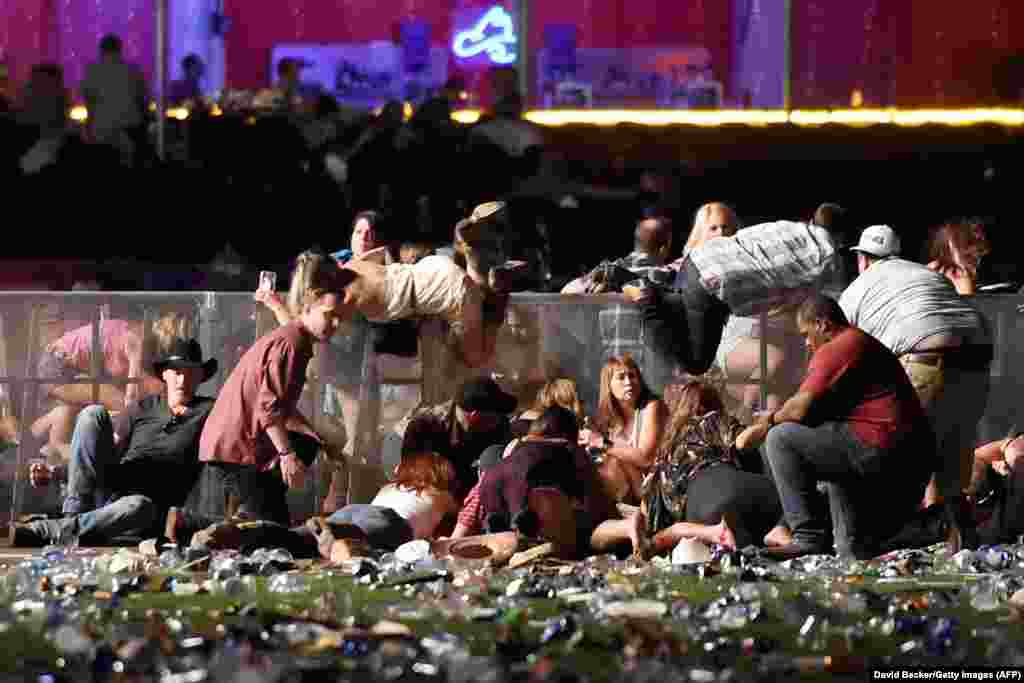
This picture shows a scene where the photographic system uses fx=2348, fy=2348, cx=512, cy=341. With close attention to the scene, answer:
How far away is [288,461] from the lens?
11211mm

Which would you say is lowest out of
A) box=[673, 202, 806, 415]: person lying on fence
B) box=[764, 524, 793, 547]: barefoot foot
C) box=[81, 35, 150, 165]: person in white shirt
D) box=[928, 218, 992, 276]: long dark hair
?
box=[764, 524, 793, 547]: barefoot foot

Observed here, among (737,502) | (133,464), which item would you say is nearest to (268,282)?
(133,464)

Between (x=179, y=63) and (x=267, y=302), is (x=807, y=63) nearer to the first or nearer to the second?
(x=179, y=63)

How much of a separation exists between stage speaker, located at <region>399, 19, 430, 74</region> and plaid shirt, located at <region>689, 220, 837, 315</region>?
726 centimetres

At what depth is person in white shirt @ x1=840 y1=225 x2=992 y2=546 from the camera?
1124 cm

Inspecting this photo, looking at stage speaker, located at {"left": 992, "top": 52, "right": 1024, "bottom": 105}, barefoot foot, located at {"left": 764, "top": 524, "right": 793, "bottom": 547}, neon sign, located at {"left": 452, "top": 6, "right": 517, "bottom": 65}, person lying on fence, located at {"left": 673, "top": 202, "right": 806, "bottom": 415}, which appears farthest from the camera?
stage speaker, located at {"left": 992, "top": 52, "right": 1024, "bottom": 105}

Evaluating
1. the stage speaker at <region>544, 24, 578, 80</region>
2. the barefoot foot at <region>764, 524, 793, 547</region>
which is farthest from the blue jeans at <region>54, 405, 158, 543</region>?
the stage speaker at <region>544, 24, 578, 80</region>

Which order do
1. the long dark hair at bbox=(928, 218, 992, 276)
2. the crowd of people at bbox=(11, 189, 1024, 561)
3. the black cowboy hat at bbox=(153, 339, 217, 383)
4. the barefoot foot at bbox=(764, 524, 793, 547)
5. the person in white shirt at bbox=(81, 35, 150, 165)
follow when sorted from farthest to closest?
the person in white shirt at bbox=(81, 35, 150, 165), the long dark hair at bbox=(928, 218, 992, 276), the black cowboy hat at bbox=(153, 339, 217, 383), the barefoot foot at bbox=(764, 524, 793, 547), the crowd of people at bbox=(11, 189, 1024, 561)

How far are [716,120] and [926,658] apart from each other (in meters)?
11.3

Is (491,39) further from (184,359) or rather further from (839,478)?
(839,478)

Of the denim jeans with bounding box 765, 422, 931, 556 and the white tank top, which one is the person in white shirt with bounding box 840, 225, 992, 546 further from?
the white tank top

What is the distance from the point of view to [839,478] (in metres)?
10.7

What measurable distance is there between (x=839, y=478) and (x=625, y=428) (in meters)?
1.26

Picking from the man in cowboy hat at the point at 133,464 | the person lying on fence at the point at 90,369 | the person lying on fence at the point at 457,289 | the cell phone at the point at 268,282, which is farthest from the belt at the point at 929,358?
the person lying on fence at the point at 90,369
